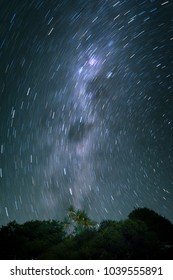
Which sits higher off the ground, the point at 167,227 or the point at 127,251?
the point at 167,227

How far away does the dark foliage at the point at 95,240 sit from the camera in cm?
1745

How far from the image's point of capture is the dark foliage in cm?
1745

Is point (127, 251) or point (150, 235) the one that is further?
point (150, 235)

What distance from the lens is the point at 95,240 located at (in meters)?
18.3
